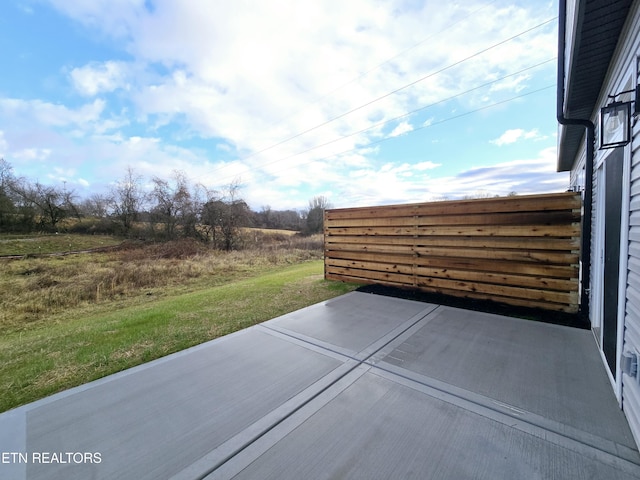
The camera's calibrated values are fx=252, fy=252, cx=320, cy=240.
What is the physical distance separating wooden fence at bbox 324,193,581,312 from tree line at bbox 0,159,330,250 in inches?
509

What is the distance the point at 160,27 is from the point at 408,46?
6.51 metres

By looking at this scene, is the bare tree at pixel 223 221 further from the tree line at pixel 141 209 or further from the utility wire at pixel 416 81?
the utility wire at pixel 416 81

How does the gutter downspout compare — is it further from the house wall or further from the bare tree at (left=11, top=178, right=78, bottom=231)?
the bare tree at (left=11, top=178, right=78, bottom=231)

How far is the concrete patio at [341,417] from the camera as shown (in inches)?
46.1

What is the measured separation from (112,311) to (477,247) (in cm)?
689

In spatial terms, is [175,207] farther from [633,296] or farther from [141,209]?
[633,296]

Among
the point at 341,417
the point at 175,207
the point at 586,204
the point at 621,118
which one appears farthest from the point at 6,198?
the point at 586,204

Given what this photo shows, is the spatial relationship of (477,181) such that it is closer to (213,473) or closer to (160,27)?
(160,27)

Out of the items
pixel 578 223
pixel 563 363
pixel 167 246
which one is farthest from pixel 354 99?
pixel 167 246

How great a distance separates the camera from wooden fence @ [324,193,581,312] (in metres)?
3.04

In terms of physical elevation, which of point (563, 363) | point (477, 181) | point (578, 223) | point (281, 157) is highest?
point (281, 157)

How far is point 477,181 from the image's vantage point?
13.1m

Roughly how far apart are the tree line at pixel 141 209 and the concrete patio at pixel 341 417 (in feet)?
48.9

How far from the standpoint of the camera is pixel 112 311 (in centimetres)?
521
